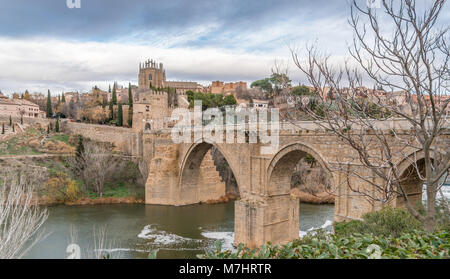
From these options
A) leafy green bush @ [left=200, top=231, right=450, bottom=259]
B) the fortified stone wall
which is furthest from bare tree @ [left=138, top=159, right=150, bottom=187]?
leafy green bush @ [left=200, top=231, right=450, bottom=259]

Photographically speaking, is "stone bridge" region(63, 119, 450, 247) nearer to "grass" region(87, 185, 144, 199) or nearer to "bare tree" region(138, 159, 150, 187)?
"bare tree" region(138, 159, 150, 187)

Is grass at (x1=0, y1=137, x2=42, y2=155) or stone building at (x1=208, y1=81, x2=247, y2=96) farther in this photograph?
stone building at (x1=208, y1=81, x2=247, y2=96)

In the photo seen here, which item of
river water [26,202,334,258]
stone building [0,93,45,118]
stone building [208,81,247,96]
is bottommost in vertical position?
river water [26,202,334,258]

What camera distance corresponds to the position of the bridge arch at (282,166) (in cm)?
1309

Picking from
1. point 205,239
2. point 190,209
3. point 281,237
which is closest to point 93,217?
point 190,209

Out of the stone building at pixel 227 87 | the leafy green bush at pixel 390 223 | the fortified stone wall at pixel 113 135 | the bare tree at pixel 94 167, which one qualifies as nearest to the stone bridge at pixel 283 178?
the leafy green bush at pixel 390 223

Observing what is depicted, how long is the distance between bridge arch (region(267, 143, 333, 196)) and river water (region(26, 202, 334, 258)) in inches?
144

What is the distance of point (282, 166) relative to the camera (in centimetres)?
1411

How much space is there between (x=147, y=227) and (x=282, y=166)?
8.93 m

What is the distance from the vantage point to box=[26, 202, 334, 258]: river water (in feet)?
47.0

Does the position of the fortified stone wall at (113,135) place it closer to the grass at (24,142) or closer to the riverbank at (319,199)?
the grass at (24,142)
